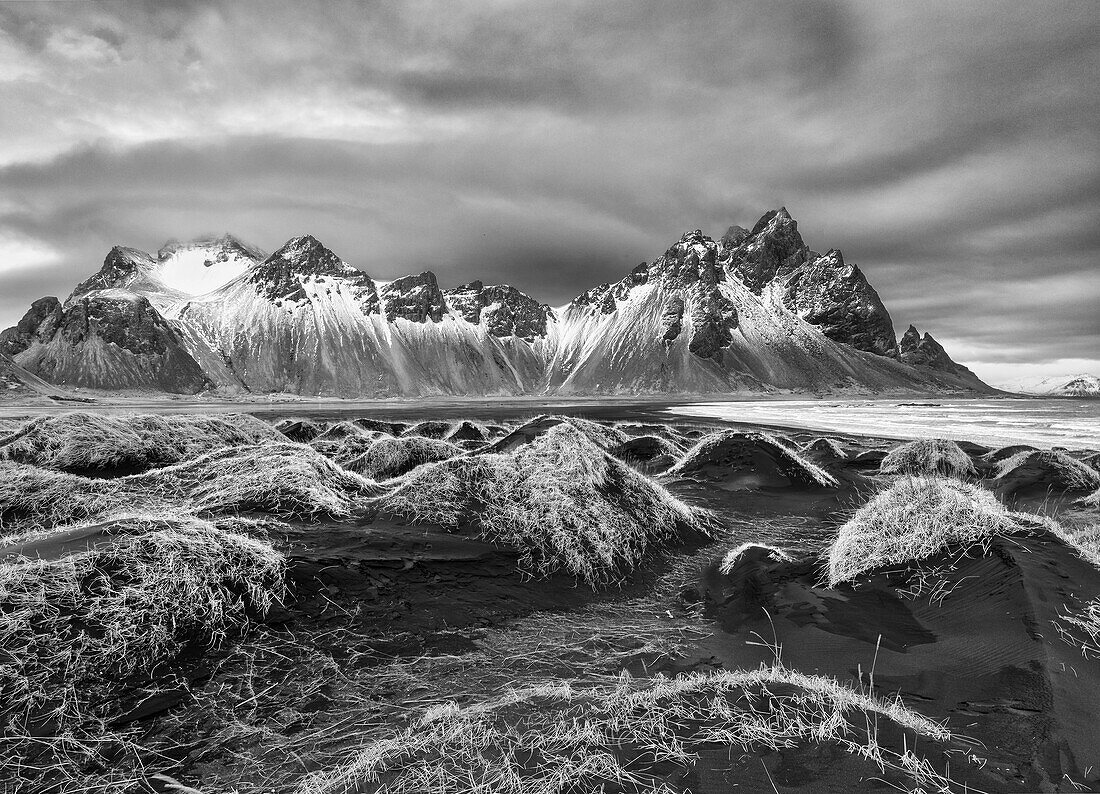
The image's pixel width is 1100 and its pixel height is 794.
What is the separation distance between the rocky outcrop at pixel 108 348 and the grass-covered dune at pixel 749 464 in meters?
199

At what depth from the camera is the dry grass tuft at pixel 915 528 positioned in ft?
24.9

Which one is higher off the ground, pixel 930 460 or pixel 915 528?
pixel 915 528

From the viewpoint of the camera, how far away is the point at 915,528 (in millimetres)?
8016

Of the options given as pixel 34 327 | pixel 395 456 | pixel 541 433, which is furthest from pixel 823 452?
pixel 34 327

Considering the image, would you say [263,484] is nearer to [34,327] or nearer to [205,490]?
[205,490]

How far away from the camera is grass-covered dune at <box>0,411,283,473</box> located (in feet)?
47.7

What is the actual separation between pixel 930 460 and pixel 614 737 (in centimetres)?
2174

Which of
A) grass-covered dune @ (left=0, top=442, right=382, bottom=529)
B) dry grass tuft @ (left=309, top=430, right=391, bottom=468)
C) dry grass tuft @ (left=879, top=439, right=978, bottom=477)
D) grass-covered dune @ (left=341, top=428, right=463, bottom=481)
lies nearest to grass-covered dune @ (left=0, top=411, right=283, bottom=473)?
dry grass tuft @ (left=309, top=430, right=391, bottom=468)

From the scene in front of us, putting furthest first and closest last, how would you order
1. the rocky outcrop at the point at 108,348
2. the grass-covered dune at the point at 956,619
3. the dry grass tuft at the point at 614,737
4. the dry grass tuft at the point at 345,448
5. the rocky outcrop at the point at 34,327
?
the rocky outcrop at the point at 34,327, the rocky outcrop at the point at 108,348, the dry grass tuft at the point at 345,448, the grass-covered dune at the point at 956,619, the dry grass tuft at the point at 614,737

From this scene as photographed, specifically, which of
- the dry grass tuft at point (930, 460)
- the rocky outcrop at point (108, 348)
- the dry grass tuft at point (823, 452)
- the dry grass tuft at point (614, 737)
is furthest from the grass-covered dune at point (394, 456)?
the rocky outcrop at point (108, 348)

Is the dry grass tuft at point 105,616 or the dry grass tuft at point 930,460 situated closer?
the dry grass tuft at point 105,616

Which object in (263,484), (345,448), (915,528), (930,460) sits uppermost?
(915,528)

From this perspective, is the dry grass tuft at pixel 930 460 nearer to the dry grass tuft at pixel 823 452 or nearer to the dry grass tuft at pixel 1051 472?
the dry grass tuft at pixel 1051 472

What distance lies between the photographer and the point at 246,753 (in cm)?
458
